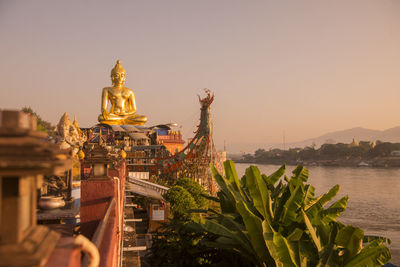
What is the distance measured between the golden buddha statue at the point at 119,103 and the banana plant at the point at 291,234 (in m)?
18.9

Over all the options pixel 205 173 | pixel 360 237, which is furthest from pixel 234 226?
pixel 205 173

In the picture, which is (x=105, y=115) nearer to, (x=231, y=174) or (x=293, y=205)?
(x=231, y=174)

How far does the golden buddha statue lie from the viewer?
24.4 metres

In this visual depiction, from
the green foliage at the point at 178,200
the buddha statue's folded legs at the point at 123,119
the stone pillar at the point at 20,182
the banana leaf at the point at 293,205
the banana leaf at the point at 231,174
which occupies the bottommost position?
the green foliage at the point at 178,200

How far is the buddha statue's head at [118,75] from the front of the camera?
979 inches

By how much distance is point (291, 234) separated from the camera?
535cm

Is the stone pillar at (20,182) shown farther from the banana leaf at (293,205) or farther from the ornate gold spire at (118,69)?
Result: the ornate gold spire at (118,69)

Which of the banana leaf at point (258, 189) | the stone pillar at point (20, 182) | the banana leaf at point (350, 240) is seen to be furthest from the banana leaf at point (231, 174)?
the stone pillar at point (20, 182)

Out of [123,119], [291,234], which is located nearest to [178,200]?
[291,234]

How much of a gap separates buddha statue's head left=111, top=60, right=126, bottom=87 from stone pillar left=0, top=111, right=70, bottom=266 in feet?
81.6

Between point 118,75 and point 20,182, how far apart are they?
24947 mm

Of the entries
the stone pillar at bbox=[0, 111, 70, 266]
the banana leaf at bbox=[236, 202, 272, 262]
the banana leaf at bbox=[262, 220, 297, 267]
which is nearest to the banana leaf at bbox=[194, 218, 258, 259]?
the banana leaf at bbox=[236, 202, 272, 262]

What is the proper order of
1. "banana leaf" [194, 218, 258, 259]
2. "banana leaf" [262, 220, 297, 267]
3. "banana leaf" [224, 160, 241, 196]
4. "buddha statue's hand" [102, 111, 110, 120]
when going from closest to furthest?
1. "banana leaf" [262, 220, 297, 267]
2. "banana leaf" [194, 218, 258, 259]
3. "banana leaf" [224, 160, 241, 196]
4. "buddha statue's hand" [102, 111, 110, 120]

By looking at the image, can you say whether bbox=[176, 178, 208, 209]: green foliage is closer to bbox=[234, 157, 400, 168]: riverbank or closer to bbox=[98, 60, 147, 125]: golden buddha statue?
bbox=[98, 60, 147, 125]: golden buddha statue
